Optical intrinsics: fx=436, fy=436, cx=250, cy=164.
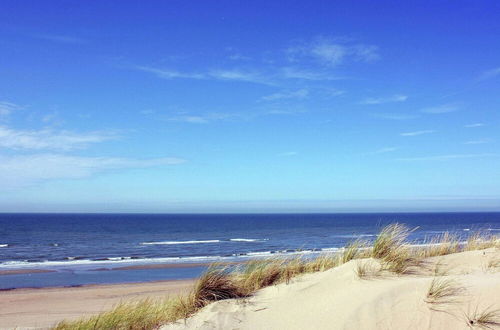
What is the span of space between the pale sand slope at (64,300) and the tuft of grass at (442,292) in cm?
683

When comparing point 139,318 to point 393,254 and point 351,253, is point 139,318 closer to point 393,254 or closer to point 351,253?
point 351,253

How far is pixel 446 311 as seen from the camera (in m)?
5.18

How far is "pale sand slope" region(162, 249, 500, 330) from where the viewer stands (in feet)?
17.1

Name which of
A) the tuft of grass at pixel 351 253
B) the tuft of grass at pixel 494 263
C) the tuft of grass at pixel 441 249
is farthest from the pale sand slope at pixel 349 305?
the tuft of grass at pixel 441 249

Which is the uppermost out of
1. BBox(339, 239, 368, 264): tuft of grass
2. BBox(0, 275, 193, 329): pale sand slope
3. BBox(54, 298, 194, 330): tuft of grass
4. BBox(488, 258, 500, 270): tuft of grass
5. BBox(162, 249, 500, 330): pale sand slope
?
BBox(339, 239, 368, 264): tuft of grass

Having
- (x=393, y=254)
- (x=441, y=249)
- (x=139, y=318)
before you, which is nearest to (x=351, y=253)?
(x=393, y=254)

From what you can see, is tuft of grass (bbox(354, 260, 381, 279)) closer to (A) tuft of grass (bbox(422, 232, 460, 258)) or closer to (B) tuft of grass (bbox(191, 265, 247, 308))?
(B) tuft of grass (bbox(191, 265, 247, 308))

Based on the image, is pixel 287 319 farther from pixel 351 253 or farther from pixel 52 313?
pixel 52 313

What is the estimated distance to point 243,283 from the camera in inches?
275

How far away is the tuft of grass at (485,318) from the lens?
485 cm

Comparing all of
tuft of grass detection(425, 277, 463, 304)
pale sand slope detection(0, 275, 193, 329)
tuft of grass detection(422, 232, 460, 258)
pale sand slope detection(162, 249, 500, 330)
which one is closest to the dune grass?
Answer: tuft of grass detection(425, 277, 463, 304)

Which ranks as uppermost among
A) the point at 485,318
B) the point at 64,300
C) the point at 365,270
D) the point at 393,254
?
the point at 393,254

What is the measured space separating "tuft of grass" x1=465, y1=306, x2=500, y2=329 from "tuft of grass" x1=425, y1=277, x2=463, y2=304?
1.02ft

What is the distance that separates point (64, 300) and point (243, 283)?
10.7 metres
